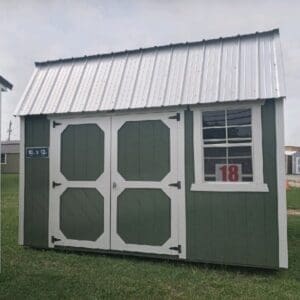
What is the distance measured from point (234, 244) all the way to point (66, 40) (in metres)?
5.80

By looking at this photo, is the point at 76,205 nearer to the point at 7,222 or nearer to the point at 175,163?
the point at 175,163

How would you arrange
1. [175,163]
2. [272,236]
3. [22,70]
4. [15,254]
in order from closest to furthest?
[272,236]
[175,163]
[15,254]
[22,70]

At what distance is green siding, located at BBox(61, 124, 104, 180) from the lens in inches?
219

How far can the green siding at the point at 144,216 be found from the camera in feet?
16.9

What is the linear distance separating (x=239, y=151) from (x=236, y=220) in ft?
2.97

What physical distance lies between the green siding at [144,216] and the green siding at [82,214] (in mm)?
348

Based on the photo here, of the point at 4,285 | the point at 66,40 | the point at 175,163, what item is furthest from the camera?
the point at 66,40

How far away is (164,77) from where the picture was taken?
5.50 meters

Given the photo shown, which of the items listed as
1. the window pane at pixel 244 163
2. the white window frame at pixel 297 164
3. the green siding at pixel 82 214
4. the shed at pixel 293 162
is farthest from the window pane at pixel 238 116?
the white window frame at pixel 297 164

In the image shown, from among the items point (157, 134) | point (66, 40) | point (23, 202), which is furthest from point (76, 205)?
point (66, 40)

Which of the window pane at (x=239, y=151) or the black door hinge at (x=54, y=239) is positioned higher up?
the window pane at (x=239, y=151)

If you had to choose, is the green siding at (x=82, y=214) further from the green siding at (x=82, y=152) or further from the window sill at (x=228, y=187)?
the window sill at (x=228, y=187)

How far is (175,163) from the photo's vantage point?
5117 mm

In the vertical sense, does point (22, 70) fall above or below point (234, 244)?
above
